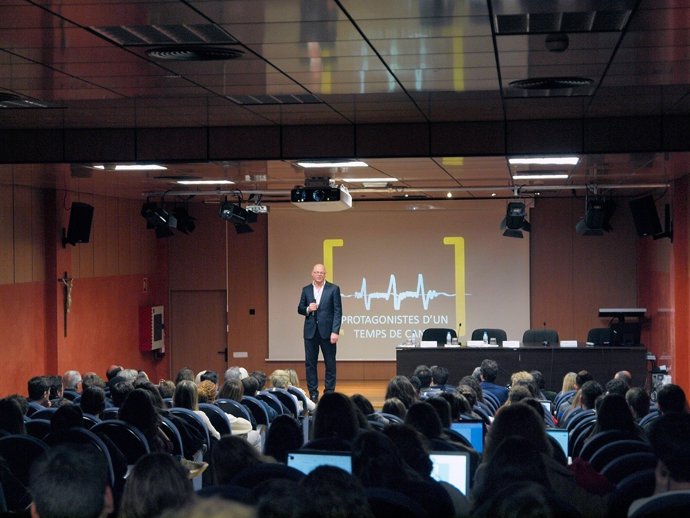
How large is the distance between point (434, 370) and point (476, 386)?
3.56 ft

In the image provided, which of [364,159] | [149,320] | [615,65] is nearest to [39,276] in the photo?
[149,320]

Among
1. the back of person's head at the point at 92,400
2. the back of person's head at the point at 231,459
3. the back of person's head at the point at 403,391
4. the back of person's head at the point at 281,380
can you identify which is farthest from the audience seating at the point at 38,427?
the back of person's head at the point at 281,380

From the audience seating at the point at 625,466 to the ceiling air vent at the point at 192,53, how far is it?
3.14 m

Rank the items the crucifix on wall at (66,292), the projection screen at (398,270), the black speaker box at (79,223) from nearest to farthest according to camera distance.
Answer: the black speaker box at (79,223), the crucifix on wall at (66,292), the projection screen at (398,270)

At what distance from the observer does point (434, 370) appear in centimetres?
1040

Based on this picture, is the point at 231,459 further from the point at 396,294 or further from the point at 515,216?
the point at 396,294

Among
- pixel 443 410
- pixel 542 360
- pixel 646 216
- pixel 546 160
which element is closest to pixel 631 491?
pixel 443 410

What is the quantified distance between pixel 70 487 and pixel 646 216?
42.4 feet

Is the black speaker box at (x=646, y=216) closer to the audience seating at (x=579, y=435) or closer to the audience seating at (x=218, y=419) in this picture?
the audience seating at (x=579, y=435)

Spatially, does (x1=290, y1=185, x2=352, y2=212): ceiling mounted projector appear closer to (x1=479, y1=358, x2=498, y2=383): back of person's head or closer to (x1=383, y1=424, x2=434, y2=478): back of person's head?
(x1=479, y1=358, x2=498, y2=383): back of person's head

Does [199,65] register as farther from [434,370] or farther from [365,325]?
[365,325]

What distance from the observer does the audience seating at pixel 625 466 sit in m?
5.23

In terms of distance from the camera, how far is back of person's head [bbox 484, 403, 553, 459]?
16.9ft

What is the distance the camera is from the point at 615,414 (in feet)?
20.8
